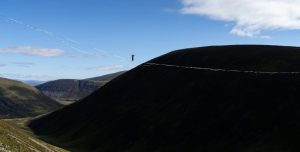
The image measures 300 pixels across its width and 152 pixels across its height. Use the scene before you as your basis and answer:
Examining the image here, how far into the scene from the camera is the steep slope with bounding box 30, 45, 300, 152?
95.0 meters

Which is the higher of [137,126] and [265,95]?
[265,95]

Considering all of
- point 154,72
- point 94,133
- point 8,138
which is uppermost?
point 154,72

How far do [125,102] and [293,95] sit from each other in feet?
216

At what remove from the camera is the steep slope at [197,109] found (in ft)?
312

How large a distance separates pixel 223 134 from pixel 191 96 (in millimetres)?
29546

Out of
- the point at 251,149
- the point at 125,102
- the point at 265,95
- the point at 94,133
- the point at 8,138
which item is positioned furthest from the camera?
the point at 125,102

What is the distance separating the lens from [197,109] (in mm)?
117375

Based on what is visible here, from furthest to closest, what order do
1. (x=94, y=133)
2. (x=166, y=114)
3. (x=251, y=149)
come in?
1. (x=94, y=133)
2. (x=166, y=114)
3. (x=251, y=149)

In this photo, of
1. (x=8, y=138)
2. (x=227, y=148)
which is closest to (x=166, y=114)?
(x=227, y=148)

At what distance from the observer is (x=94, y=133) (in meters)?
133

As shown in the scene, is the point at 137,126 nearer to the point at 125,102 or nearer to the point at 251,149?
the point at 125,102

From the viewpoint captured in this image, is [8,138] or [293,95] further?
[293,95]

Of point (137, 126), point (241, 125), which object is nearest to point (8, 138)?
point (241, 125)

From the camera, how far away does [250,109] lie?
103 meters
